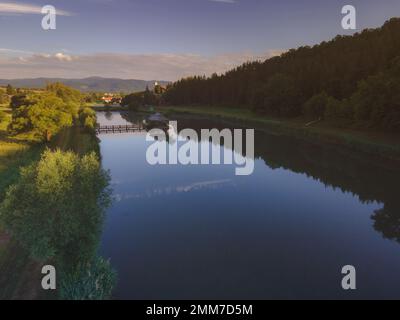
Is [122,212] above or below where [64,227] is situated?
below

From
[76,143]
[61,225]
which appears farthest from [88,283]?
[76,143]

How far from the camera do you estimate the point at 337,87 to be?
303ft

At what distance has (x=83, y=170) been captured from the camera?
22219 millimetres

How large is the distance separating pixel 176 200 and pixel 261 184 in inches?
498

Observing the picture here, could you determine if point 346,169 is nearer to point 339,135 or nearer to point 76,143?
point 339,135

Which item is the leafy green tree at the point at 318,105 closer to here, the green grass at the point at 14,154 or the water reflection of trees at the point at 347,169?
the water reflection of trees at the point at 347,169

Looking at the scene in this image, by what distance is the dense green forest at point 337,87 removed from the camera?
63.0m

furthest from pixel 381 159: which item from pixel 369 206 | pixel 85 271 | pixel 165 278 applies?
pixel 85 271

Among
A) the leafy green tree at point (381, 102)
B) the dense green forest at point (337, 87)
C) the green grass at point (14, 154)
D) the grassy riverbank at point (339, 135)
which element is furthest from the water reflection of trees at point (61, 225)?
the dense green forest at point (337, 87)

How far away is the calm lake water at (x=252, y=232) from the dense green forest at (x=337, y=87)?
2027cm

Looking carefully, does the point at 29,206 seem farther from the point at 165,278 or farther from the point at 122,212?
the point at 122,212

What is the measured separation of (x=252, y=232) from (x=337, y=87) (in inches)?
3056

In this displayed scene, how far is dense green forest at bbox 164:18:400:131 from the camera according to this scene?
63.0m

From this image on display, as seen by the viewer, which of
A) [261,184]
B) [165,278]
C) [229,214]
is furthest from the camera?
[261,184]
